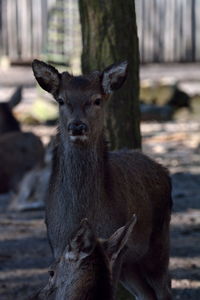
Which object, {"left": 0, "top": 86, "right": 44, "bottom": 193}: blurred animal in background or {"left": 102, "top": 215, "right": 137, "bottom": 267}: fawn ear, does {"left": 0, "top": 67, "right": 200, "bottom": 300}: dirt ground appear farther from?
{"left": 102, "top": 215, "right": 137, "bottom": 267}: fawn ear

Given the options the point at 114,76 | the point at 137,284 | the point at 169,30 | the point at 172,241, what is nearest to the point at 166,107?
the point at 169,30

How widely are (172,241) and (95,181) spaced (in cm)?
330

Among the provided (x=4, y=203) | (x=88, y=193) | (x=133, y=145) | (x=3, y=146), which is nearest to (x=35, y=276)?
(x=133, y=145)

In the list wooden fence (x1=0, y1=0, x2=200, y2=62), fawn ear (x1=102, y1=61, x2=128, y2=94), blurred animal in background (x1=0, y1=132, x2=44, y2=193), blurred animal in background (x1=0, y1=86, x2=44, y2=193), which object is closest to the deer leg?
fawn ear (x1=102, y1=61, x2=128, y2=94)

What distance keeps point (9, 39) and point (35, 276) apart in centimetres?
1799

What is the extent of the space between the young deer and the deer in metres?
1.92

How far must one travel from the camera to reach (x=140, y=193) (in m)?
6.97

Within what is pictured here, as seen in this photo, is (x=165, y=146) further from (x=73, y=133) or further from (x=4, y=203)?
(x=73, y=133)

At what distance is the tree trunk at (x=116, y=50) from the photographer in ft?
25.8

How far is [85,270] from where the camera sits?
4.24 metres

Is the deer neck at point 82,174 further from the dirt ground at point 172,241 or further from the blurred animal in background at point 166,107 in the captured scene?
the blurred animal in background at point 166,107

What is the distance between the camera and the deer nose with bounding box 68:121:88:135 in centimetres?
627

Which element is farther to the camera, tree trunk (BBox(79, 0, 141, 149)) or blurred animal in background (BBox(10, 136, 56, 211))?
blurred animal in background (BBox(10, 136, 56, 211))

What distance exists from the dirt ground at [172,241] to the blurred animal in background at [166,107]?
3.80 meters
